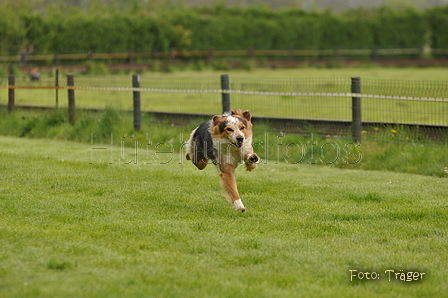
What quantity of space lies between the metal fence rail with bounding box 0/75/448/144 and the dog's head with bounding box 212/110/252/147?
12.2 ft

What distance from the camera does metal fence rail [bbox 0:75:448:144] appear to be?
11.2 metres

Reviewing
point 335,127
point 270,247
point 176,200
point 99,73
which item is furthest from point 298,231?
point 99,73

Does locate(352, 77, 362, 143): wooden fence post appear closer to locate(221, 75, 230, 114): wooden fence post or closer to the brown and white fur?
locate(221, 75, 230, 114): wooden fence post

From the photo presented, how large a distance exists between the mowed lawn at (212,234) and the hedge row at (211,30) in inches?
1124

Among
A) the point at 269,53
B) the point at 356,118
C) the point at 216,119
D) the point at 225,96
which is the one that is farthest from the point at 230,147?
the point at 269,53

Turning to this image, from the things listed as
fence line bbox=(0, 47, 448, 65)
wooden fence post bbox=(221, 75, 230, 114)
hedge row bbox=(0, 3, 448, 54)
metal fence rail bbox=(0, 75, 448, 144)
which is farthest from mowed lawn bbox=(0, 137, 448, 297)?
hedge row bbox=(0, 3, 448, 54)

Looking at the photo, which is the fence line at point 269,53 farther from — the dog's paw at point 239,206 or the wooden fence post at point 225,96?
the dog's paw at point 239,206

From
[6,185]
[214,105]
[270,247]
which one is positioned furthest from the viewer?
[214,105]

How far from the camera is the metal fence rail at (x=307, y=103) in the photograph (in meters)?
11.2

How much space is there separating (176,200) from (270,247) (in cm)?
230

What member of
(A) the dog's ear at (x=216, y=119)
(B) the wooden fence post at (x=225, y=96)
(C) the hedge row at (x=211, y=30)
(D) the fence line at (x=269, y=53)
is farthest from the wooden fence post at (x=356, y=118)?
(C) the hedge row at (x=211, y=30)

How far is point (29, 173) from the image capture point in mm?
9234

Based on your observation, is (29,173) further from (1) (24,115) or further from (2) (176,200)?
(1) (24,115)

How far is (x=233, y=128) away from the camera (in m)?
7.15
